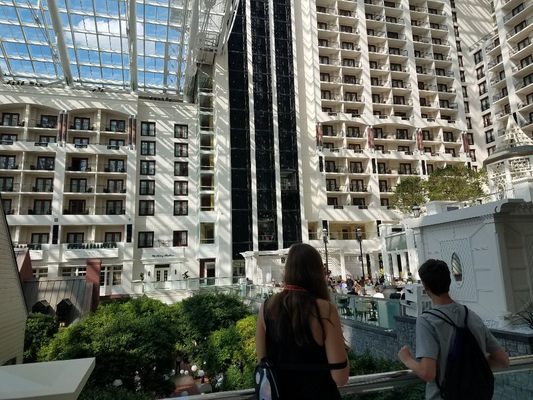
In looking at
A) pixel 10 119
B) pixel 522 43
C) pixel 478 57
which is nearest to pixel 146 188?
pixel 10 119

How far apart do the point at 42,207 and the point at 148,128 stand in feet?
43.5

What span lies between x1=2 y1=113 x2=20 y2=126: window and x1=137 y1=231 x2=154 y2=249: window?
16771 millimetres

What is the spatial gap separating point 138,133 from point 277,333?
144 ft

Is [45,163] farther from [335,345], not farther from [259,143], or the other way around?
[335,345]

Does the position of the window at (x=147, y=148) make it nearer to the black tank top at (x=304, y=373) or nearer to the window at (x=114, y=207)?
the window at (x=114, y=207)

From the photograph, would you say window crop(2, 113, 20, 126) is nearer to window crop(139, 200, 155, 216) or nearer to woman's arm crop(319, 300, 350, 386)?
window crop(139, 200, 155, 216)

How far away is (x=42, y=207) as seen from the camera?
3978 centimetres

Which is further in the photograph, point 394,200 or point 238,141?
point 238,141

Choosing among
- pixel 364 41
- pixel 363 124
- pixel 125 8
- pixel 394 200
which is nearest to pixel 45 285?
pixel 125 8

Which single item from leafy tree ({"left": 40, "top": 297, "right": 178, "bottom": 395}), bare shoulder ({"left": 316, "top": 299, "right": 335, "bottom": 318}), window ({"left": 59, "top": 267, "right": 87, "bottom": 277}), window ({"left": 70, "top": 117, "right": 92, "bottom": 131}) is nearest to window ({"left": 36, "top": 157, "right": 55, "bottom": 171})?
window ({"left": 70, "top": 117, "right": 92, "bottom": 131})

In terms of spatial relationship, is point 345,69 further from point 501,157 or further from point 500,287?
point 500,287

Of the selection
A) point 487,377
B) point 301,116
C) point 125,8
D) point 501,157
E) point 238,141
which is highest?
point 125,8

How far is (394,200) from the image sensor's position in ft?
129

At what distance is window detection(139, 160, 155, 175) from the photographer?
4269 centimetres
